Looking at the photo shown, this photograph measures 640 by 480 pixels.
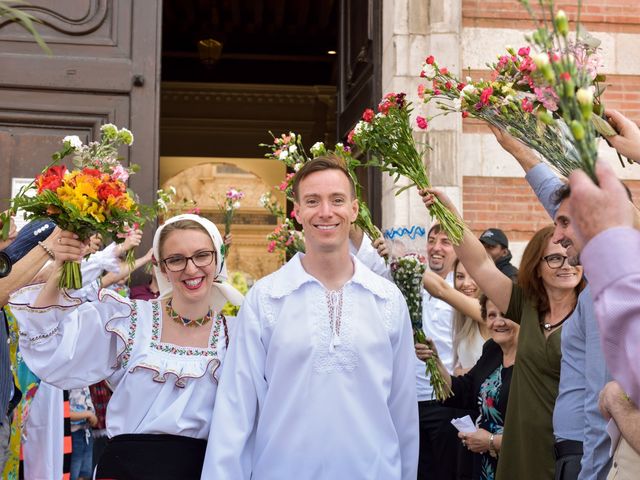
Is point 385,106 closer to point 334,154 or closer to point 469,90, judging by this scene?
point 334,154

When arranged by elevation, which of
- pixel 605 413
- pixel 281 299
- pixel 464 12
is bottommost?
pixel 605 413

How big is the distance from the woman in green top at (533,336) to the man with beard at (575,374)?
262mm

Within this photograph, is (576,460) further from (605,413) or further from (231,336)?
(231,336)

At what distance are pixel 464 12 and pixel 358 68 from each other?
1.11 meters

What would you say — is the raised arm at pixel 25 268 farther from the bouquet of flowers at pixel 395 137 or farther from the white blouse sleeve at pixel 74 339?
the bouquet of flowers at pixel 395 137

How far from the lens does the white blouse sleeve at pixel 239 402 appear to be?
362cm

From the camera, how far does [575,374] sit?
379cm

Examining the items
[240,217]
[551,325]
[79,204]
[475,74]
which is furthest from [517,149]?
[240,217]

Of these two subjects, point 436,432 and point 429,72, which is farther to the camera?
point 436,432

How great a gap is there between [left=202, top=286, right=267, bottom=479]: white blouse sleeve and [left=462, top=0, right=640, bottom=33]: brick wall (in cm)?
442

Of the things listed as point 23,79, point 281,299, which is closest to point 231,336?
point 281,299

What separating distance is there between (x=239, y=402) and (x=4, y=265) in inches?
54.8

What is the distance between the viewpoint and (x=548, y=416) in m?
4.22

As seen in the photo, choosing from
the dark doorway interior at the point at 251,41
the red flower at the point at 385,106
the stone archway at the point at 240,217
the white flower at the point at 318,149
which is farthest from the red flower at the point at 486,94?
the stone archway at the point at 240,217
